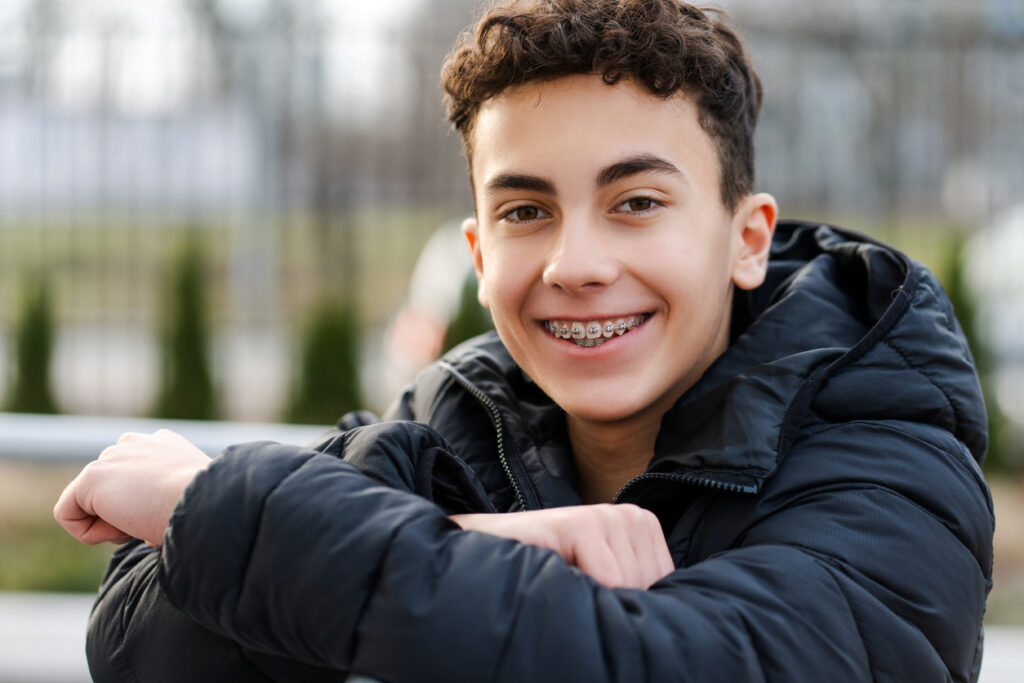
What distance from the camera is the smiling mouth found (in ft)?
5.57

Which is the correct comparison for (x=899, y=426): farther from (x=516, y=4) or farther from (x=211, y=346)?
(x=211, y=346)

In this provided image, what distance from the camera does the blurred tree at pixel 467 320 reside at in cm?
554

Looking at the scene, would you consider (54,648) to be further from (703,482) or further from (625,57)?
(625,57)

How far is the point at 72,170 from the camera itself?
27.7ft

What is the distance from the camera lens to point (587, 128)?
5.38 feet

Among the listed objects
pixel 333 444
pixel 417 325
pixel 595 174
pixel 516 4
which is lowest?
pixel 417 325

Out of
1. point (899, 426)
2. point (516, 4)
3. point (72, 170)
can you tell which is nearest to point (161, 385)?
point (72, 170)

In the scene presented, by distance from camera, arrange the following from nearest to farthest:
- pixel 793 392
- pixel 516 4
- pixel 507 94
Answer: pixel 793 392
pixel 507 94
pixel 516 4

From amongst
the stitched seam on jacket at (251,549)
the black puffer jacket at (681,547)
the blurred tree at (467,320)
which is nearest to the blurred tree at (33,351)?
the blurred tree at (467,320)

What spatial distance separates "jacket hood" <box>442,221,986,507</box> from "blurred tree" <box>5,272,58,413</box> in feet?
20.4

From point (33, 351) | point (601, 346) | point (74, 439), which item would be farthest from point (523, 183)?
point (33, 351)

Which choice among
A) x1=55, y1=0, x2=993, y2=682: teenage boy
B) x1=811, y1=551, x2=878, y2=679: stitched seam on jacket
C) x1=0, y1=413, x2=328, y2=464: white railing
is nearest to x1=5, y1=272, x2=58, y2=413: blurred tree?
x1=0, y1=413, x2=328, y2=464: white railing

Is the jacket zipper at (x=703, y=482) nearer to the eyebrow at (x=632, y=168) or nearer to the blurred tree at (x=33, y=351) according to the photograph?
the eyebrow at (x=632, y=168)

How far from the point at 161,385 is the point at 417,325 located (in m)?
2.37
